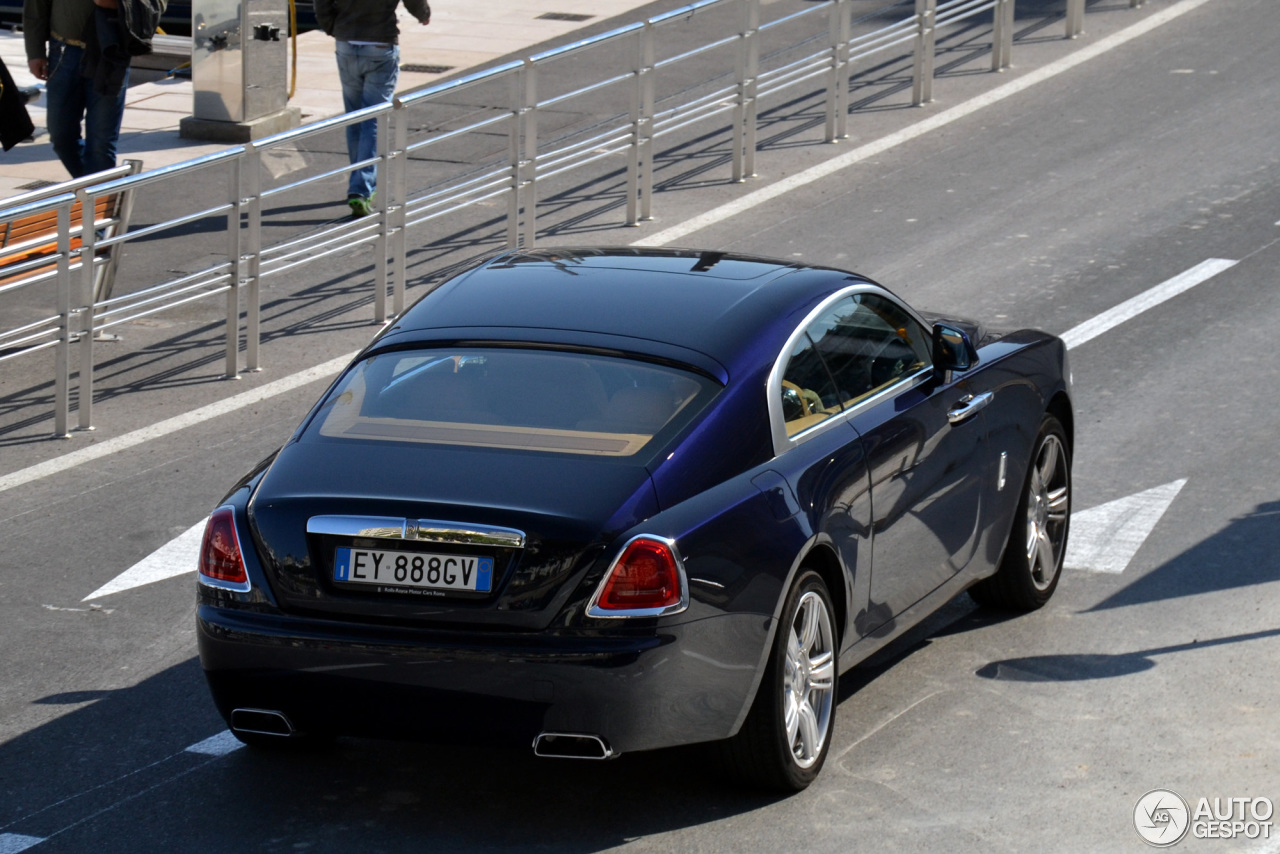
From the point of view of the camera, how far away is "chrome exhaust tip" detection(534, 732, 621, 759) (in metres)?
5.35

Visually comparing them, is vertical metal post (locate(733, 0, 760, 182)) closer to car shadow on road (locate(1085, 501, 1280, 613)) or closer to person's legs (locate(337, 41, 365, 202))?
person's legs (locate(337, 41, 365, 202))

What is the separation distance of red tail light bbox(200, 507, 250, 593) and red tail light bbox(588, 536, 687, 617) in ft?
3.42

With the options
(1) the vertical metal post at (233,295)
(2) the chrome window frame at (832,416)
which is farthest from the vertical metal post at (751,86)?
(2) the chrome window frame at (832,416)

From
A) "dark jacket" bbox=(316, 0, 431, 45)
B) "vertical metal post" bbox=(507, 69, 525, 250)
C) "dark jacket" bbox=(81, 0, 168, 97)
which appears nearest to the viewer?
"dark jacket" bbox=(81, 0, 168, 97)

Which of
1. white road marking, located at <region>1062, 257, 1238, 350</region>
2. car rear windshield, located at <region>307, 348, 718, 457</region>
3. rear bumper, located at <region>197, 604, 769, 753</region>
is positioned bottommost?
white road marking, located at <region>1062, 257, 1238, 350</region>

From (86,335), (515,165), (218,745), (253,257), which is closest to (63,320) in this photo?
(86,335)

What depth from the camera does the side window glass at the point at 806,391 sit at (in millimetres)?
6086

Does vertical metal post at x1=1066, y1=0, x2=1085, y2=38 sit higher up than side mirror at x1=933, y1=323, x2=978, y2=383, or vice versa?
side mirror at x1=933, y1=323, x2=978, y2=383

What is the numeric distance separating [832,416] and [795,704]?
0.95 metres

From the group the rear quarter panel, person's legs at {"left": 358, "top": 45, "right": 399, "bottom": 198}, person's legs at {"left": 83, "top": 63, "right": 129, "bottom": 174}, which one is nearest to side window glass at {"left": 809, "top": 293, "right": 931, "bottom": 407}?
the rear quarter panel

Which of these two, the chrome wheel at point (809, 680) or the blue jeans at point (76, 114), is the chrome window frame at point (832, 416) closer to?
the chrome wheel at point (809, 680)

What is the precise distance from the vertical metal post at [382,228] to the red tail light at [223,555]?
6410 millimetres

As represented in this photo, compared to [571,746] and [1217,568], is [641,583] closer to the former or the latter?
[571,746]

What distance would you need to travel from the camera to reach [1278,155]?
16281 millimetres
